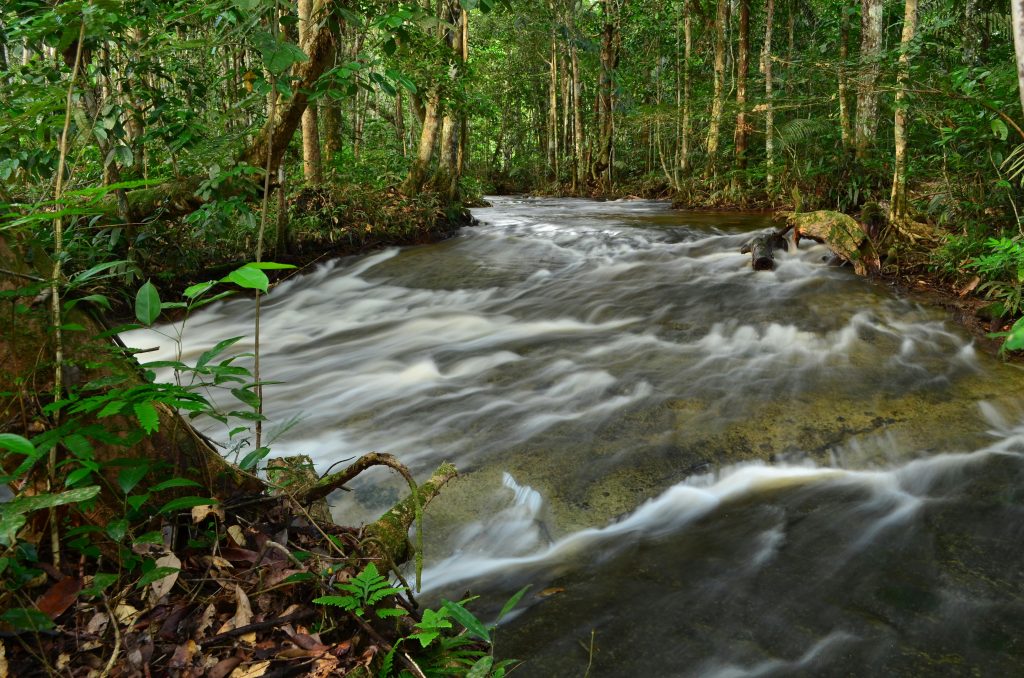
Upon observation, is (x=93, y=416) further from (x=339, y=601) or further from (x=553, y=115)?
(x=553, y=115)

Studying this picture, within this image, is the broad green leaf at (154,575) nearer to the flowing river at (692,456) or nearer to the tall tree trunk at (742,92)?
the flowing river at (692,456)

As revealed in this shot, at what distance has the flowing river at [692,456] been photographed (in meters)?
2.53

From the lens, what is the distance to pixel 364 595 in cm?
155

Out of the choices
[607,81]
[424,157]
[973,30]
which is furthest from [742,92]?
[424,157]

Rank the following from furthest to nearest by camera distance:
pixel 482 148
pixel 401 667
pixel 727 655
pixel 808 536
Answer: pixel 482 148, pixel 808 536, pixel 727 655, pixel 401 667

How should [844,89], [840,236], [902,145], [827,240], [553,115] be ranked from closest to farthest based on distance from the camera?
[902,145], [840,236], [827,240], [844,89], [553,115]

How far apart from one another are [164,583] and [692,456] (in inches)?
120

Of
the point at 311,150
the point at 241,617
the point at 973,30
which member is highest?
the point at 973,30

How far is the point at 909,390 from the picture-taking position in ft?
15.5

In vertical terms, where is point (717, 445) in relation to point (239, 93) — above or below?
below

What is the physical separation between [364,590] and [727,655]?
1570 mm

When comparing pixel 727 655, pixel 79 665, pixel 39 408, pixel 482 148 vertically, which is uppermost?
pixel 482 148

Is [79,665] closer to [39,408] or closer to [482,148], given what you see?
[39,408]

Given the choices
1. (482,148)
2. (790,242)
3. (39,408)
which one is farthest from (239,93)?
(482,148)
